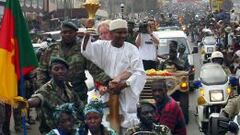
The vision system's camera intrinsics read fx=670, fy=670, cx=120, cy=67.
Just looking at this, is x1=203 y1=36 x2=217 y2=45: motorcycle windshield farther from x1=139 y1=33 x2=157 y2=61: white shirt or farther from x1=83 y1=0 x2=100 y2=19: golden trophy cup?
x1=83 y1=0 x2=100 y2=19: golden trophy cup

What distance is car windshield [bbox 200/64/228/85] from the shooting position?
1104 centimetres

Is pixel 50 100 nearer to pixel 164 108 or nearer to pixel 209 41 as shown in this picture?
pixel 164 108

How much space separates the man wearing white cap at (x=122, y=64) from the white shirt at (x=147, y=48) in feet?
18.6

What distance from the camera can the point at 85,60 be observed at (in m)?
7.41

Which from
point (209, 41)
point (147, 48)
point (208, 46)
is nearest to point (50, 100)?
point (147, 48)

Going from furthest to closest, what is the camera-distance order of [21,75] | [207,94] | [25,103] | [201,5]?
[201,5], [207,94], [21,75], [25,103]

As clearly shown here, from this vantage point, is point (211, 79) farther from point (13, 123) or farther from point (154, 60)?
point (13, 123)

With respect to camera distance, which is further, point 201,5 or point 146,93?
point 201,5

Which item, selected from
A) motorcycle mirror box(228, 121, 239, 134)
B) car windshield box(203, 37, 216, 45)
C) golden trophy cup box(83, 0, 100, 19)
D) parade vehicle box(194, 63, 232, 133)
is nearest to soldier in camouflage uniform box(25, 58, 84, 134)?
golden trophy cup box(83, 0, 100, 19)

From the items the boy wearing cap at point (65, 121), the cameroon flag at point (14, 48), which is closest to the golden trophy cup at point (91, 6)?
the cameroon flag at point (14, 48)

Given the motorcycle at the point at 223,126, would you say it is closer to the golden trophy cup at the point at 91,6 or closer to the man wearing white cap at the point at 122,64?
the man wearing white cap at the point at 122,64

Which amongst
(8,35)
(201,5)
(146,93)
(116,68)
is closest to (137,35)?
(146,93)

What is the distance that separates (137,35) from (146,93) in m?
1.95

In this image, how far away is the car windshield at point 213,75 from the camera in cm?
1104
